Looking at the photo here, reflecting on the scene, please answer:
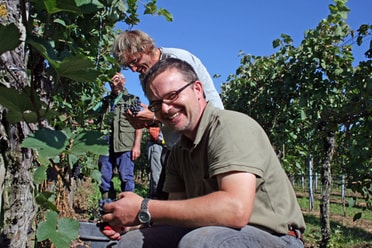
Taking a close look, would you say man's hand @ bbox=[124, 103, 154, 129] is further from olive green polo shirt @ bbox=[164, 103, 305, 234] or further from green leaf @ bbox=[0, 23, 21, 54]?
green leaf @ bbox=[0, 23, 21, 54]

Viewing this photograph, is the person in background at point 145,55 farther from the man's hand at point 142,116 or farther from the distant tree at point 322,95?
the distant tree at point 322,95

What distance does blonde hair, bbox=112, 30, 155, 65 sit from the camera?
7.77 feet

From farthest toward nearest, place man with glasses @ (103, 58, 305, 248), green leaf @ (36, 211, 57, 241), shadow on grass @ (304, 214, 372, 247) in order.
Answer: shadow on grass @ (304, 214, 372, 247), man with glasses @ (103, 58, 305, 248), green leaf @ (36, 211, 57, 241)

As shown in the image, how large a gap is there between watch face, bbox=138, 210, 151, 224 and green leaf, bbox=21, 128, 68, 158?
761mm

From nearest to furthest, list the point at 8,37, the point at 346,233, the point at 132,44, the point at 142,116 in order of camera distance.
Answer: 1. the point at 8,37
2. the point at 132,44
3. the point at 142,116
4. the point at 346,233

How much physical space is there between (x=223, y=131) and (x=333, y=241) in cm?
464

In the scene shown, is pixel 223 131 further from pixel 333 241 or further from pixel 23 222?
pixel 333 241

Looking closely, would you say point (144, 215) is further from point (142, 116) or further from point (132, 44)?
point (142, 116)

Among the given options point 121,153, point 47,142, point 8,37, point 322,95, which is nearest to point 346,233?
point 322,95

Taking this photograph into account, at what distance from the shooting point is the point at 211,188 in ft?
4.99

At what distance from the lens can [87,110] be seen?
2.78 metres

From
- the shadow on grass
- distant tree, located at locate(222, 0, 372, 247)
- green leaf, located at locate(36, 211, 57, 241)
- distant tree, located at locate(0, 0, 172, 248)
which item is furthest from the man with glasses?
the shadow on grass

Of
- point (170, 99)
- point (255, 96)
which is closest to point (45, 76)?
point (170, 99)

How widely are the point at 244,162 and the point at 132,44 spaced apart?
128 cm
